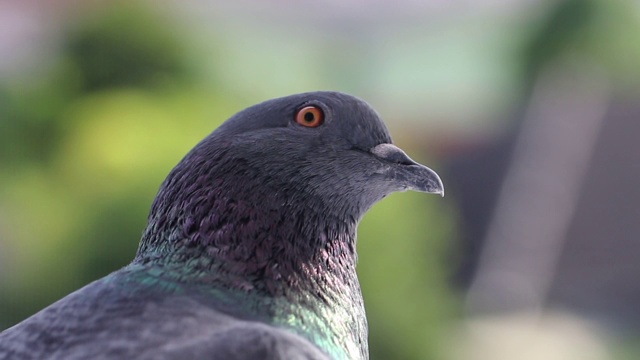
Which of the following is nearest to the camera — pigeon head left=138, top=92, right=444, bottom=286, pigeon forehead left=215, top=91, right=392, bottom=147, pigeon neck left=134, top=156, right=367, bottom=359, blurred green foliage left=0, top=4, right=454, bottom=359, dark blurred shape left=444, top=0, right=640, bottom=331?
pigeon neck left=134, top=156, right=367, bottom=359

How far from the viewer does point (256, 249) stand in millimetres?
2113

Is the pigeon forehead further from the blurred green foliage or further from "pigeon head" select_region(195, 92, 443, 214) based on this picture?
the blurred green foliage

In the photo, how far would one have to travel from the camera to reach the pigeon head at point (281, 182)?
6.98 ft

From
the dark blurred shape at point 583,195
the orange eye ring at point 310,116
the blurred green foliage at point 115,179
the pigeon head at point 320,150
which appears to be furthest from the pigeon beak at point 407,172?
the dark blurred shape at point 583,195

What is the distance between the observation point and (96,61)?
6492 millimetres

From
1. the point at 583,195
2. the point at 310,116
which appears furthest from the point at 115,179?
the point at 583,195

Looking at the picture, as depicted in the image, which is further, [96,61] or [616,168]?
[616,168]

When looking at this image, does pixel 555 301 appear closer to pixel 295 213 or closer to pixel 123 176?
pixel 123 176

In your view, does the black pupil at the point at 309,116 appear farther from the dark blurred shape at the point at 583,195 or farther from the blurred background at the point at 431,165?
the dark blurred shape at the point at 583,195

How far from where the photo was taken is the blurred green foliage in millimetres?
5492

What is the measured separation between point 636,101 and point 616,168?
3.64 feet

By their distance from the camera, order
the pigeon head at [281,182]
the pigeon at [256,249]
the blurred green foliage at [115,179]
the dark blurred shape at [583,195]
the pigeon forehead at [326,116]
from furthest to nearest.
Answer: the dark blurred shape at [583,195] < the blurred green foliage at [115,179] < the pigeon forehead at [326,116] < the pigeon head at [281,182] < the pigeon at [256,249]

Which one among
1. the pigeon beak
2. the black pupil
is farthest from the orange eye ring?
the pigeon beak

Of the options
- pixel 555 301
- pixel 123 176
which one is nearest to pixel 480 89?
pixel 555 301
